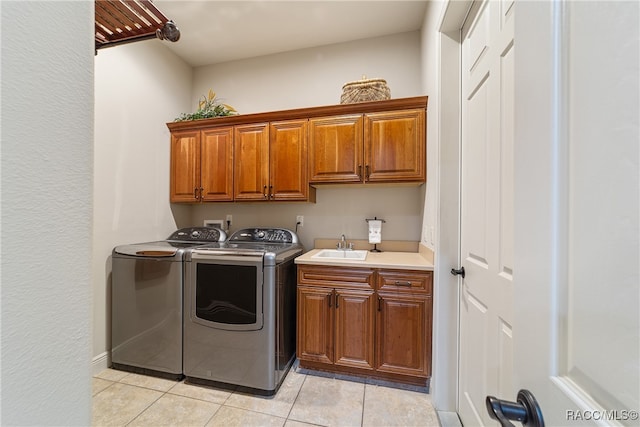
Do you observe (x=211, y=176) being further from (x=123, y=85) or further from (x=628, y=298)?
(x=628, y=298)

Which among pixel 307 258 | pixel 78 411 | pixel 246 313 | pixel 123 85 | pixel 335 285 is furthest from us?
pixel 123 85

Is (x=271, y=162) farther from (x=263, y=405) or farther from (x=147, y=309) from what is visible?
(x=263, y=405)

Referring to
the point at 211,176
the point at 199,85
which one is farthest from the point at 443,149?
the point at 199,85

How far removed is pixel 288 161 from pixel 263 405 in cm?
190

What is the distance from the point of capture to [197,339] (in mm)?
1853

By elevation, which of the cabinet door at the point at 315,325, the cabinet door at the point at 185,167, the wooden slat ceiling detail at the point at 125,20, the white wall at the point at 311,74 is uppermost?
the white wall at the point at 311,74

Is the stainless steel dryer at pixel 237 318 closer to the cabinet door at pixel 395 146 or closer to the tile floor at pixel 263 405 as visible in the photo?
the tile floor at pixel 263 405

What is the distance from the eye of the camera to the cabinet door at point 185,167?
2549 millimetres

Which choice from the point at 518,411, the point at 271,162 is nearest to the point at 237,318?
the point at 271,162

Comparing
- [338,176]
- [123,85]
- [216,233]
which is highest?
[123,85]

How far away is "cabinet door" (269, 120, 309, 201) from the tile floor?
1.54 meters

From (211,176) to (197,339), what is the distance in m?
1.50

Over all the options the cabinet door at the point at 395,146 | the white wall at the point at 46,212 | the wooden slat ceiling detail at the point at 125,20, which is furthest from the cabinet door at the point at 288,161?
the white wall at the point at 46,212

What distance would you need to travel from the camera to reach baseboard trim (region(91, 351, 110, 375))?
1.95m
